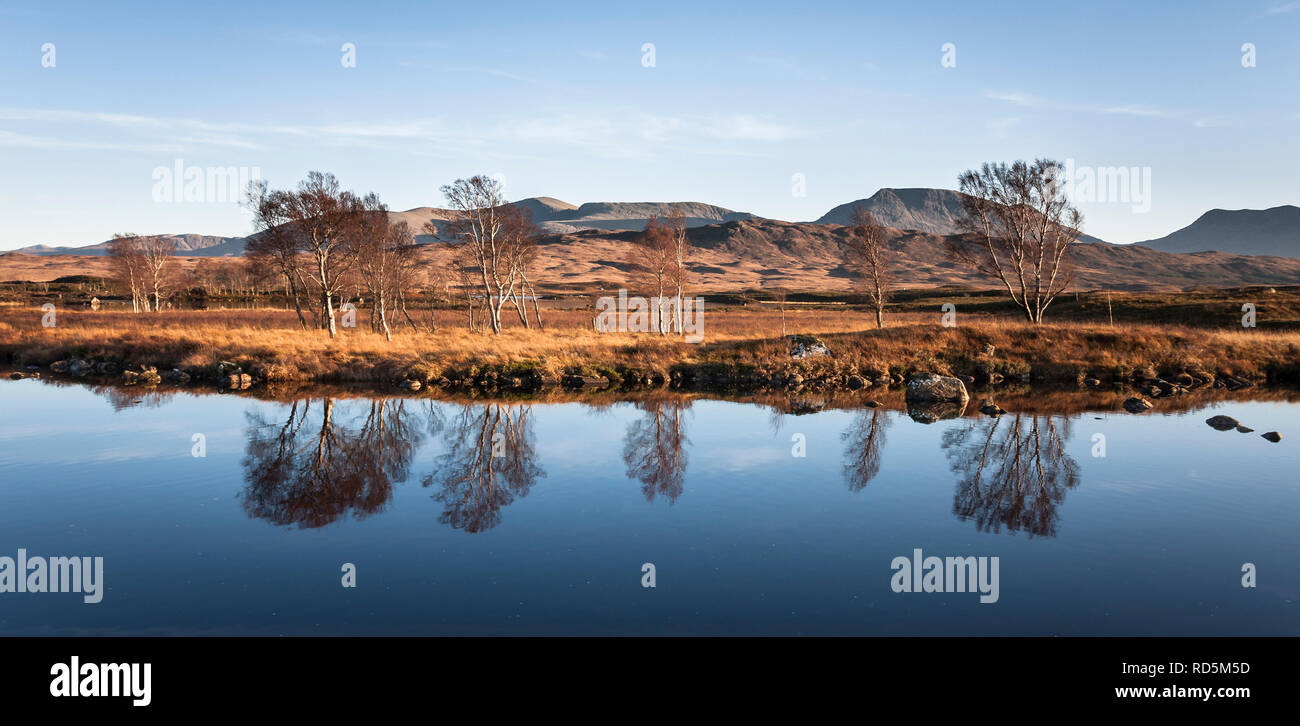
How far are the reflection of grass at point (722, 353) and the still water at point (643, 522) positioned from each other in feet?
34.9

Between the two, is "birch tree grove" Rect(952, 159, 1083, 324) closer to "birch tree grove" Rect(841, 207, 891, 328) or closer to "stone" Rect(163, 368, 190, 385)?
"birch tree grove" Rect(841, 207, 891, 328)

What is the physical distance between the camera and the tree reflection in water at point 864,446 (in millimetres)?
17922

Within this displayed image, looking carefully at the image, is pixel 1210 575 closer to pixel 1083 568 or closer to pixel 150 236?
pixel 1083 568

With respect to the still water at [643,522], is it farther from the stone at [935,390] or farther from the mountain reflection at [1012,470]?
the stone at [935,390]

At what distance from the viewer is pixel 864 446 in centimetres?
2139

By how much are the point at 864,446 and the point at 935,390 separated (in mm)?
10653

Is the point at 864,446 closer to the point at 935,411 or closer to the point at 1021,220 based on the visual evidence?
the point at 935,411

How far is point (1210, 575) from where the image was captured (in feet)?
37.7

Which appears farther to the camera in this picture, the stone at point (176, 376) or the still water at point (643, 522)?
the stone at point (176, 376)

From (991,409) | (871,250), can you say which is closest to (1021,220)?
(871,250)
